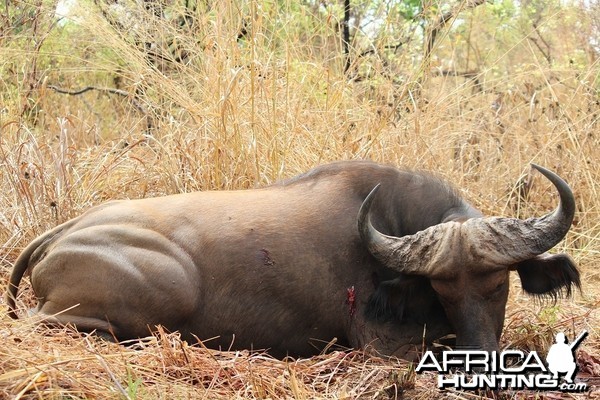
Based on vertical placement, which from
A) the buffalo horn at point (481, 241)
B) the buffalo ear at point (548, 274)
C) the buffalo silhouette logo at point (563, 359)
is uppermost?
the buffalo horn at point (481, 241)

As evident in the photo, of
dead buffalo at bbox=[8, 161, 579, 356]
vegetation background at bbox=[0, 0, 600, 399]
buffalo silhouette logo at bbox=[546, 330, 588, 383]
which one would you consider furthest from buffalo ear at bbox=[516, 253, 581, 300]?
buffalo silhouette logo at bbox=[546, 330, 588, 383]

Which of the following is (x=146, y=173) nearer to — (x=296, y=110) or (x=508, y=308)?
(x=296, y=110)

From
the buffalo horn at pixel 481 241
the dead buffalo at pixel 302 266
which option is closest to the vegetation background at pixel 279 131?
the dead buffalo at pixel 302 266

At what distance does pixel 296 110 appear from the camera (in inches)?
279

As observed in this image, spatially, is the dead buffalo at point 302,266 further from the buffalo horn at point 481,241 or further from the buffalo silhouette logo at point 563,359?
the buffalo silhouette logo at point 563,359

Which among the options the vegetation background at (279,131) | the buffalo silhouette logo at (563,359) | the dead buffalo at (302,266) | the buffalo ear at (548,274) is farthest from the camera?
the vegetation background at (279,131)

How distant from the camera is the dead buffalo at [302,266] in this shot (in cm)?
459

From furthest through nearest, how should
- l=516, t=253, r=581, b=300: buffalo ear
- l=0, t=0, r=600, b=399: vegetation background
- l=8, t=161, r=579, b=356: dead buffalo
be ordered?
l=0, t=0, r=600, b=399: vegetation background < l=516, t=253, r=581, b=300: buffalo ear < l=8, t=161, r=579, b=356: dead buffalo

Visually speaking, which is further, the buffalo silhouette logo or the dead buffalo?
the dead buffalo

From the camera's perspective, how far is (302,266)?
506 cm

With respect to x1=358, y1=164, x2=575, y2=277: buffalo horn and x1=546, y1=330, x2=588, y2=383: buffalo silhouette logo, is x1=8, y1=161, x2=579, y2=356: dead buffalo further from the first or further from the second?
x1=546, y1=330, x2=588, y2=383: buffalo silhouette logo

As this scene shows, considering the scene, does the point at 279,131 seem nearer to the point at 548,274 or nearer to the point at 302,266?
the point at 302,266

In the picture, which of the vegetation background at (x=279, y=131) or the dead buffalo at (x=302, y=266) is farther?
the vegetation background at (x=279, y=131)

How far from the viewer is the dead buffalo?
459cm
